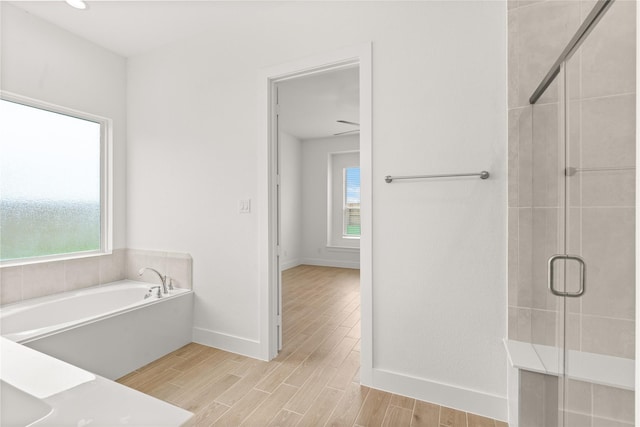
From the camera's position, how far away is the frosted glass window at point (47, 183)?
7.55 ft

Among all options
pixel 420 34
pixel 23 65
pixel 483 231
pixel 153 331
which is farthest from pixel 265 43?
pixel 153 331

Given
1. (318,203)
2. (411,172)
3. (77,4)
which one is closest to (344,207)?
(318,203)

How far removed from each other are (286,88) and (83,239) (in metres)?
2.61

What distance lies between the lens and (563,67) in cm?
113

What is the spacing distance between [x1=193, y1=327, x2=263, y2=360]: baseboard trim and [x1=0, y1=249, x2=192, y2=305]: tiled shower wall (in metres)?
0.44

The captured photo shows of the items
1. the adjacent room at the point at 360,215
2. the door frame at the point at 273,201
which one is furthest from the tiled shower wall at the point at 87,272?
the door frame at the point at 273,201

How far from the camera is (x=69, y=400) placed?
33.8 inches

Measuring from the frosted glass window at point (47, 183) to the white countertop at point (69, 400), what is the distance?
1.80m

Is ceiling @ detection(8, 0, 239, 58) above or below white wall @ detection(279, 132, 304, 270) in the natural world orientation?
above

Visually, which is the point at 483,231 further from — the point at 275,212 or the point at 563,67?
the point at 275,212

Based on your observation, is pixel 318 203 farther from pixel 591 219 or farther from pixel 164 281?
pixel 591 219

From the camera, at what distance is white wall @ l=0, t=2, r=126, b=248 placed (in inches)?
88.3

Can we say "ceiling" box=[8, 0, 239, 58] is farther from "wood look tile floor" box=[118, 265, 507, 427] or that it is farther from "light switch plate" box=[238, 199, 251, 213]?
"wood look tile floor" box=[118, 265, 507, 427]

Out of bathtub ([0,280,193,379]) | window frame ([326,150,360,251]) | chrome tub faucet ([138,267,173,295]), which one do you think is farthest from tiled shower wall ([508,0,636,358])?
window frame ([326,150,360,251])
